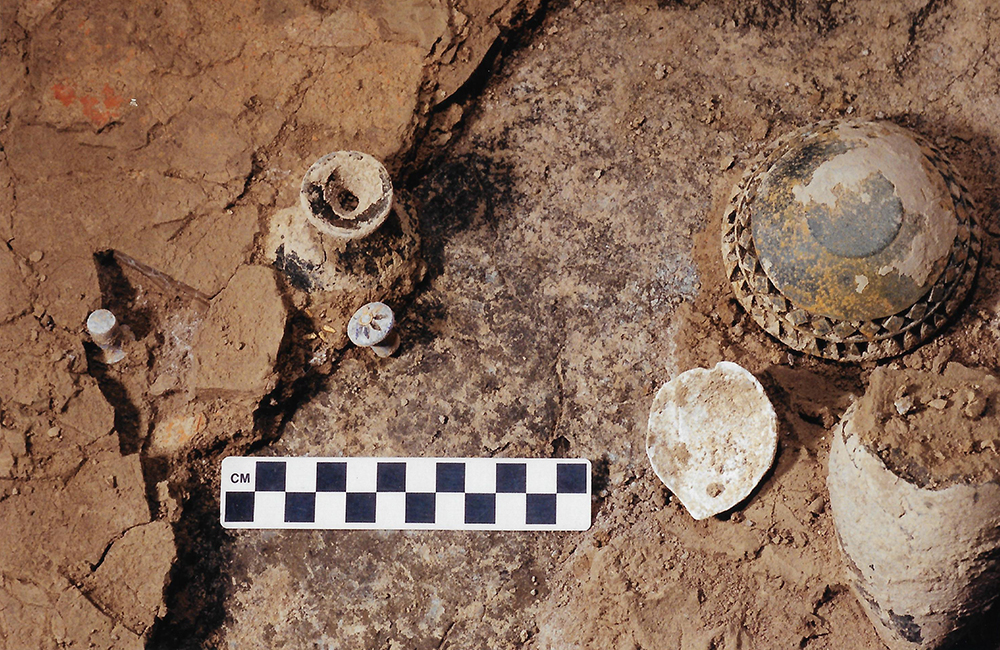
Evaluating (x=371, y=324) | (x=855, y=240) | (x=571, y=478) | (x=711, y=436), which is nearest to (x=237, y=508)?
(x=371, y=324)

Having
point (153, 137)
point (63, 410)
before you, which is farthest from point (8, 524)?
point (153, 137)

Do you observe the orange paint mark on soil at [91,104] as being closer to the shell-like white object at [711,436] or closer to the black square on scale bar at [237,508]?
the black square on scale bar at [237,508]

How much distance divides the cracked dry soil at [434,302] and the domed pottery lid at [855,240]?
0.20 m

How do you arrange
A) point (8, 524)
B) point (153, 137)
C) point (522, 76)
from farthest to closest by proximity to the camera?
1. point (522, 76)
2. point (153, 137)
3. point (8, 524)

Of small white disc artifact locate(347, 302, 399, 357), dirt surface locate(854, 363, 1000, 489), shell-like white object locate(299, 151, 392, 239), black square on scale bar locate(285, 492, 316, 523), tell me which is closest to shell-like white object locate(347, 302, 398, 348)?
small white disc artifact locate(347, 302, 399, 357)

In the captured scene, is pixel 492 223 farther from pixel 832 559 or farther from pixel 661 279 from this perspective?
pixel 832 559

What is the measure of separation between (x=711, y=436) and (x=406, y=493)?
1.11m

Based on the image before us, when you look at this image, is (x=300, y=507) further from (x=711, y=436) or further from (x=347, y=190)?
(x=711, y=436)

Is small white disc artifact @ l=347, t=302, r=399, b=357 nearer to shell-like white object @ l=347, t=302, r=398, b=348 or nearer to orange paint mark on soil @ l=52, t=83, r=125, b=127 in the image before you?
shell-like white object @ l=347, t=302, r=398, b=348

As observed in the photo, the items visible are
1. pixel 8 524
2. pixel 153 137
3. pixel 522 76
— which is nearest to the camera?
pixel 8 524

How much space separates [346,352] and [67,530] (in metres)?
1.10

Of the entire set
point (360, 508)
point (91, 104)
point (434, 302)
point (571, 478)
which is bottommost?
point (360, 508)

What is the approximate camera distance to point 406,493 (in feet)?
10.6

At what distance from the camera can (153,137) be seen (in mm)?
3186
